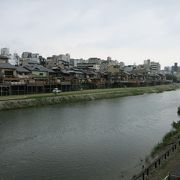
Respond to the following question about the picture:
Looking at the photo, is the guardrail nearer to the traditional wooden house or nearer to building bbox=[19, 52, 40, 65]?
the traditional wooden house

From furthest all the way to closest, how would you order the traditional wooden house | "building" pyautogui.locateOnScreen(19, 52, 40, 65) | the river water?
"building" pyautogui.locateOnScreen(19, 52, 40, 65)
the traditional wooden house
the river water

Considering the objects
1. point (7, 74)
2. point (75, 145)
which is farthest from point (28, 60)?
point (75, 145)

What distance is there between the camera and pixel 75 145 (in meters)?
23.1

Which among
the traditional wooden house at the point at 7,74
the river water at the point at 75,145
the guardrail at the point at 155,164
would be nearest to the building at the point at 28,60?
the traditional wooden house at the point at 7,74

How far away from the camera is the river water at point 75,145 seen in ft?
57.1

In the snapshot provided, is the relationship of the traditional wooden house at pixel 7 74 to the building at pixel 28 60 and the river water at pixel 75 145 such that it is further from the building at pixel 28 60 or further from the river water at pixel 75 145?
the building at pixel 28 60

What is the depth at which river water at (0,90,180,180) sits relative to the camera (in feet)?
57.1

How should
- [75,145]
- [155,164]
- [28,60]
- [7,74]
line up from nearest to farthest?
[155,164], [75,145], [7,74], [28,60]

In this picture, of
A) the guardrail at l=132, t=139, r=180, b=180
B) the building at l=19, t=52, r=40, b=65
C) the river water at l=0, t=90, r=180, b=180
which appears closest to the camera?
the guardrail at l=132, t=139, r=180, b=180

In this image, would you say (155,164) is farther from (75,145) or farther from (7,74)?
(7,74)

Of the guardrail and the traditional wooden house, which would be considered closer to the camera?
the guardrail

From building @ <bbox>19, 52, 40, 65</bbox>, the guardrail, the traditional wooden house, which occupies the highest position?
building @ <bbox>19, 52, 40, 65</bbox>

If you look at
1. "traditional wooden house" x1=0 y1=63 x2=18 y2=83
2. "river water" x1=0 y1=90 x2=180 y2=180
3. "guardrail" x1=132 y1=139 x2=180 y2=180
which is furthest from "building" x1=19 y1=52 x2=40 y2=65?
"guardrail" x1=132 y1=139 x2=180 y2=180

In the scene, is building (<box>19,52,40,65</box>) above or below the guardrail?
above
